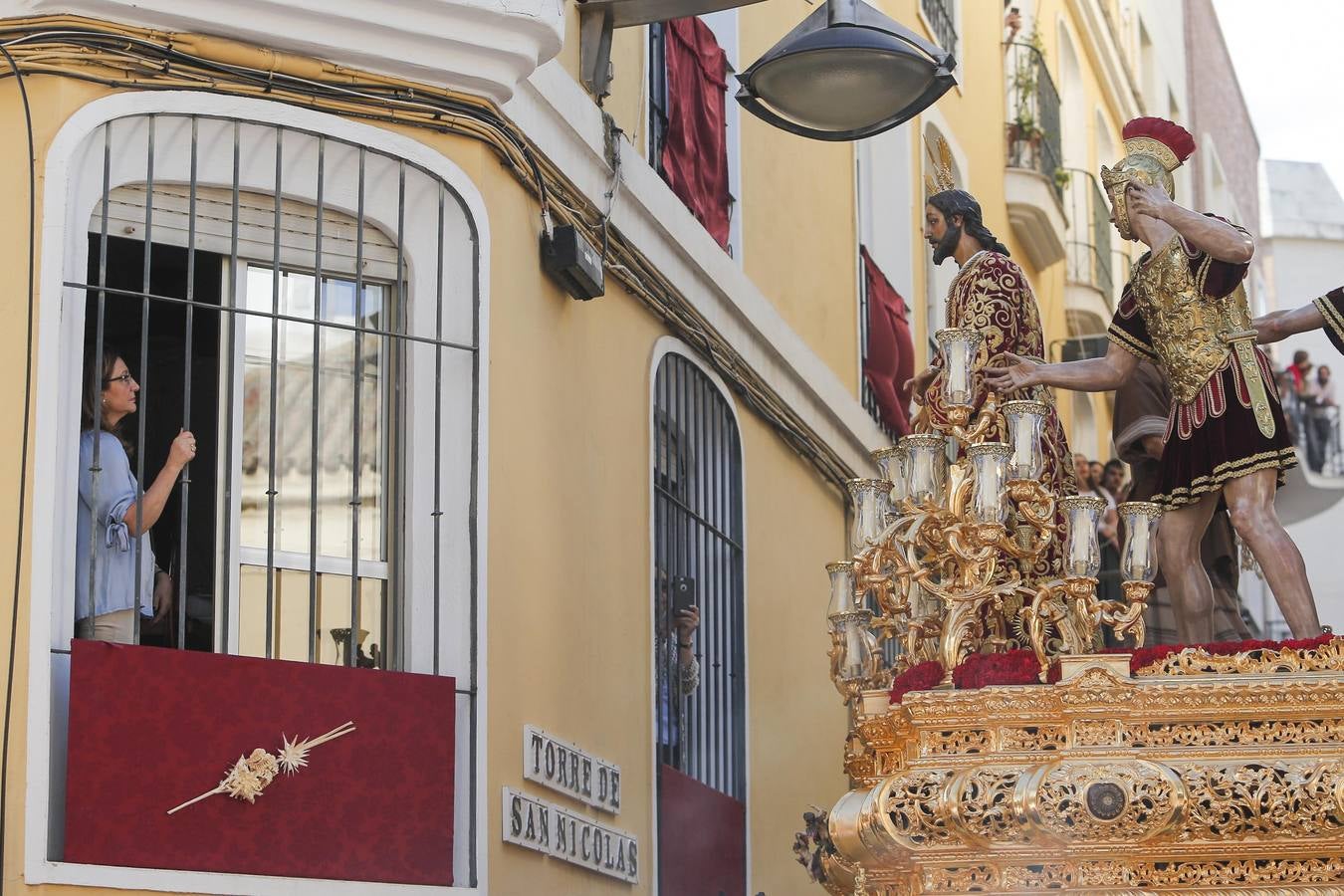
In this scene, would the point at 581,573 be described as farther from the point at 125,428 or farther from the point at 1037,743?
the point at 1037,743

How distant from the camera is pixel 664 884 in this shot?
402 inches

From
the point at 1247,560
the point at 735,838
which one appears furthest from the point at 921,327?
the point at 1247,560

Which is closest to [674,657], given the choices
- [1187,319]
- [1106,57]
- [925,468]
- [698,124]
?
[698,124]

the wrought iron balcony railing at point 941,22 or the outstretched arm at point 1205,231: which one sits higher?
the wrought iron balcony railing at point 941,22

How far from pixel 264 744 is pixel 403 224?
2047 millimetres

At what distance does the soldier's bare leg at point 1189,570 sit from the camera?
7812 mm

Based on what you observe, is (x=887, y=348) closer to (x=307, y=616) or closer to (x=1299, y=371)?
(x=307, y=616)

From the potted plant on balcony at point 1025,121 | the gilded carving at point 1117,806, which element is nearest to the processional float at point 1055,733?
the gilded carving at point 1117,806

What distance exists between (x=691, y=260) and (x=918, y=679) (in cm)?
428

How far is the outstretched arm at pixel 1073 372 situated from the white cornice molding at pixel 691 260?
2.23 meters

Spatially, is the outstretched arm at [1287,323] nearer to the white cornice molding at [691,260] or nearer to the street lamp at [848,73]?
the street lamp at [848,73]

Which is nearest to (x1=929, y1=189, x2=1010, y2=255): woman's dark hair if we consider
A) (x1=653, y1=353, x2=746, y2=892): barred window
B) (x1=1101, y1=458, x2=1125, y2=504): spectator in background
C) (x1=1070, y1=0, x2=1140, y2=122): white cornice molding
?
(x1=653, y1=353, x2=746, y2=892): barred window

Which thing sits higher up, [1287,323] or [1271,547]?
[1287,323]

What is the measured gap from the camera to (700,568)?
11.4 metres
